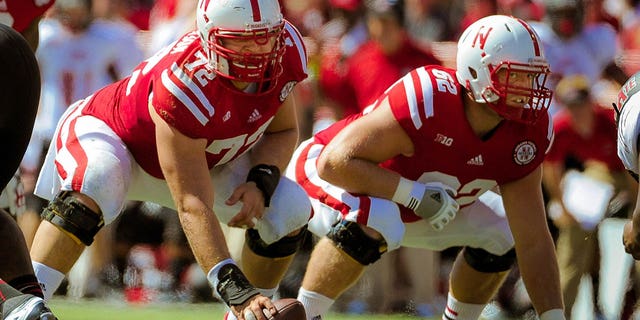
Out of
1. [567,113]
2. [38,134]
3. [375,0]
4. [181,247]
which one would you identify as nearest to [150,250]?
[181,247]

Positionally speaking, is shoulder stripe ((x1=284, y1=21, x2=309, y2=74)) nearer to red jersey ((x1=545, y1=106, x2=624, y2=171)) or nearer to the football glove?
the football glove

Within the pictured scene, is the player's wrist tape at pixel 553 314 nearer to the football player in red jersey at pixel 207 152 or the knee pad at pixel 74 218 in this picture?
the football player in red jersey at pixel 207 152

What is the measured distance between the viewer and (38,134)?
377 inches

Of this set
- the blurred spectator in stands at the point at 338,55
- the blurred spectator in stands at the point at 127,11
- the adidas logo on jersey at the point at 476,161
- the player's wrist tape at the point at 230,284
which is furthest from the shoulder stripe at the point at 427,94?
the blurred spectator in stands at the point at 127,11

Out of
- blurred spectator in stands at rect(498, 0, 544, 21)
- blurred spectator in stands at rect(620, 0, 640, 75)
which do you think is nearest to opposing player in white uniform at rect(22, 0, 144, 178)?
blurred spectator in stands at rect(498, 0, 544, 21)

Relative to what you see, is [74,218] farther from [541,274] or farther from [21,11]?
[541,274]

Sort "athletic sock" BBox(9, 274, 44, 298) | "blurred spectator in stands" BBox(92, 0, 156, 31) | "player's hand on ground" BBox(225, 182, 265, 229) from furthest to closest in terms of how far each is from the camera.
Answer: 1. "blurred spectator in stands" BBox(92, 0, 156, 31)
2. "player's hand on ground" BBox(225, 182, 265, 229)
3. "athletic sock" BBox(9, 274, 44, 298)

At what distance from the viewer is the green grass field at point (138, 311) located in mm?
8016

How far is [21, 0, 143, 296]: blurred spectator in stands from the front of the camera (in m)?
9.60

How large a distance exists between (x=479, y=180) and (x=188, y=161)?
56.7 inches

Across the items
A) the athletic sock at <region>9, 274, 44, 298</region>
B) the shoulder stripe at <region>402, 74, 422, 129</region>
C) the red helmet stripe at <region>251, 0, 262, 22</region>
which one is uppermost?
the red helmet stripe at <region>251, 0, 262, 22</region>

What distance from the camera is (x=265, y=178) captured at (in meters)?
5.99

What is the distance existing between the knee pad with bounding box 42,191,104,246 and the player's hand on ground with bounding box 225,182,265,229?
0.55 meters

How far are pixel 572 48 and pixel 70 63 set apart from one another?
329 centimetres
